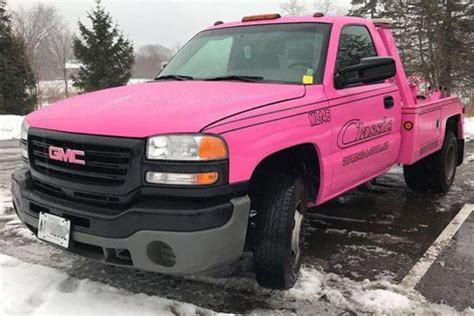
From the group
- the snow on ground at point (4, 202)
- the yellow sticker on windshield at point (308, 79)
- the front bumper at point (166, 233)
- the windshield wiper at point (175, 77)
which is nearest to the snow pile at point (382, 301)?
the front bumper at point (166, 233)

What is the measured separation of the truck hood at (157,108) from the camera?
274cm

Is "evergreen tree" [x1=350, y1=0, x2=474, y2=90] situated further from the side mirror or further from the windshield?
the side mirror

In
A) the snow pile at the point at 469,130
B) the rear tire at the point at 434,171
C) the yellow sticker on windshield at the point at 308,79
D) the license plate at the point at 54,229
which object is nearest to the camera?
the license plate at the point at 54,229

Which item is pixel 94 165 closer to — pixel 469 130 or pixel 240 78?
pixel 240 78

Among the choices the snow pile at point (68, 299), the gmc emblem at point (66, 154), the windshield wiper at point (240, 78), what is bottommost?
the snow pile at point (68, 299)

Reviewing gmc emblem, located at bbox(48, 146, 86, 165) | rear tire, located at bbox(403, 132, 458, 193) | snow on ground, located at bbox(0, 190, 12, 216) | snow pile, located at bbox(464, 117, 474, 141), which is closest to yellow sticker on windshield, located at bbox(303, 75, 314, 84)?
gmc emblem, located at bbox(48, 146, 86, 165)

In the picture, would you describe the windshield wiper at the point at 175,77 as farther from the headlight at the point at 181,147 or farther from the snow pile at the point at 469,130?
the snow pile at the point at 469,130

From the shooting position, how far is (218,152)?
272cm

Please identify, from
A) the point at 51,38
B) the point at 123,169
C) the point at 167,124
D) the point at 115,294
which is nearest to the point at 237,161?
the point at 167,124

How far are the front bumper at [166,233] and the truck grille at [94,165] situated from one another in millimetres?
173

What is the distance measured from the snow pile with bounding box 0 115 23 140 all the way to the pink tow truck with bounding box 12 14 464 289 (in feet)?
36.2

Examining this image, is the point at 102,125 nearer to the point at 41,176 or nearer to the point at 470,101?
the point at 41,176

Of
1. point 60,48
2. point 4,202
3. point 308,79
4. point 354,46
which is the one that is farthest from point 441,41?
point 60,48

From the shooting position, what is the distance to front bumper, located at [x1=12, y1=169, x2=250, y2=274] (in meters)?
2.66
